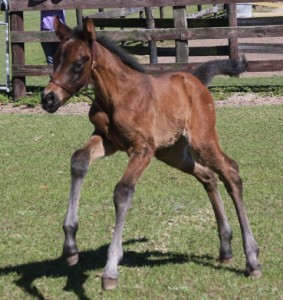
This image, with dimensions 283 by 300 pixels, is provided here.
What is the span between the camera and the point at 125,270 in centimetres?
635

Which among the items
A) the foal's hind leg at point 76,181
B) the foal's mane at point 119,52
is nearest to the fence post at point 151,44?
the foal's mane at point 119,52

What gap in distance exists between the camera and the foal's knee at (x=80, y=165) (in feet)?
18.4

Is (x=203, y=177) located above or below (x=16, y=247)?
above

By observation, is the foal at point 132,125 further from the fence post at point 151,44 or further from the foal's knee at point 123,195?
the fence post at point 151,44

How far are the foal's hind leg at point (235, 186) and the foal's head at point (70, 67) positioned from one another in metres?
1.29

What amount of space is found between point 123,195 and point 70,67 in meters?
0.94

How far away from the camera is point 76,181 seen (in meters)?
5.61

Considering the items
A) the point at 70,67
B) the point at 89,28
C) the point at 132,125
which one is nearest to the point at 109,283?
the point at 132,125

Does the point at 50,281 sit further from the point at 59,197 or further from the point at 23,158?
the point at 23,158

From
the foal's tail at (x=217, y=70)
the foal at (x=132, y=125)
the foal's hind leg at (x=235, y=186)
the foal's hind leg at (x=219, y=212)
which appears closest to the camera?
the foal at (x=132, y=125)

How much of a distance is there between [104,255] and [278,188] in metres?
2.84

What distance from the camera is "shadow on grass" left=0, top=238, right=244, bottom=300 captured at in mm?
6043

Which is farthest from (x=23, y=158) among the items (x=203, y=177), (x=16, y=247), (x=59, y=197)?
(x=203, y=177)

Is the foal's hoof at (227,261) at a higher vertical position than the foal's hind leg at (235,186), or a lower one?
lower
